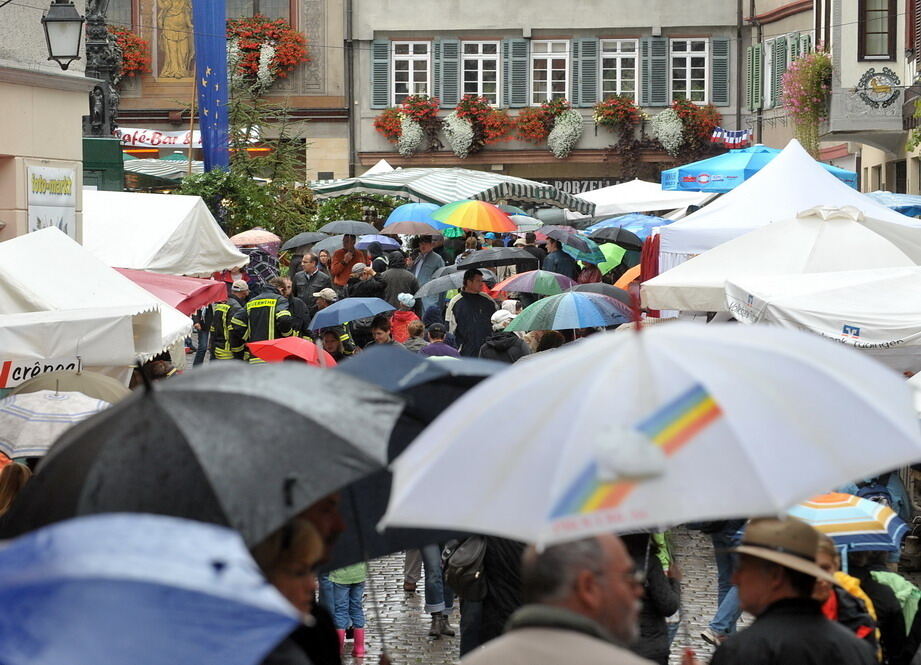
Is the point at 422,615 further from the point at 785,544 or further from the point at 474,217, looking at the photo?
the point at 474,217

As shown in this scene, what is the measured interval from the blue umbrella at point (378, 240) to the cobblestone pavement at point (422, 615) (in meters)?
14.5

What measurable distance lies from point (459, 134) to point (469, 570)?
37.3 m

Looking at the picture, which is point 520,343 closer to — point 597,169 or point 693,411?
point 693,411

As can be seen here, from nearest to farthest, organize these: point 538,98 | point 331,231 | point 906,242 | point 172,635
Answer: point 172,635 < point 906,242 < point 331,231 < point 538,98

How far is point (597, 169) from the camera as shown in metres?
44.9

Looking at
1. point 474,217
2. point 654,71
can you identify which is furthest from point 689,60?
point 474,217

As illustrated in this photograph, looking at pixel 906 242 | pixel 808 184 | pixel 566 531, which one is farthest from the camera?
pixel 808 184

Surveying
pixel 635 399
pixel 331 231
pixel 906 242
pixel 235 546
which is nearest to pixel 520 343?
→ pixel 906 242

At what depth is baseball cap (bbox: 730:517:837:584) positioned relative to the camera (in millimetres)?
4523

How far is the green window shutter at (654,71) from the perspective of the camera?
44.6 meters

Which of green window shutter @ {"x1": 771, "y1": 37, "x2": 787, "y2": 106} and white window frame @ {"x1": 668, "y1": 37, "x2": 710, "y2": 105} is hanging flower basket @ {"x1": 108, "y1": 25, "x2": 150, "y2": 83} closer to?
white window frame @ {"x1": 668, "y1": 37, "x2": 710, "y2": 105}

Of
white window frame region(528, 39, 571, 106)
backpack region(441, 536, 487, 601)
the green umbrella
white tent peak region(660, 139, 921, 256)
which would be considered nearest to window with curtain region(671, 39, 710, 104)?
white window frame region(528, 39, 571, 106)

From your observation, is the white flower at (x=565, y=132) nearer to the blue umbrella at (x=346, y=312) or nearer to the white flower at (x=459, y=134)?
the white flower at (x=459, y=134)

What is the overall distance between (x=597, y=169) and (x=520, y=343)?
32139 millimetres
